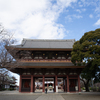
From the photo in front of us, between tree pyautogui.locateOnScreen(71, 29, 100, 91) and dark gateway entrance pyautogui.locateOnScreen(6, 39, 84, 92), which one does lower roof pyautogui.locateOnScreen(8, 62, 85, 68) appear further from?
tree pyautogui.locateOnScreen(71, 29, 100, 91)

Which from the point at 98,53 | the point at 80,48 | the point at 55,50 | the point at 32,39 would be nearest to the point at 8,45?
the point at 80,48

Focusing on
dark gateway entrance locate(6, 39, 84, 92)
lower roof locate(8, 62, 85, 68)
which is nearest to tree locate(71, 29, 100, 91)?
lower roof locate(8, 62, 85, 68)

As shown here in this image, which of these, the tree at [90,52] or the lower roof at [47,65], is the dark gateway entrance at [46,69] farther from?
the tree at [90,52]

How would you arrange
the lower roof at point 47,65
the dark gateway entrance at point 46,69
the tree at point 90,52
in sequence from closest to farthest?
the tree at point 90,52
the lower roof at point 47,65
the dark gateway entrance at point 46,69

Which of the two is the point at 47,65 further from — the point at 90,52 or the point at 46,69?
the point at 90,52

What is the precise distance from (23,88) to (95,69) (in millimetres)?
14851

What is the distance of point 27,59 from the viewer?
26.4 metres

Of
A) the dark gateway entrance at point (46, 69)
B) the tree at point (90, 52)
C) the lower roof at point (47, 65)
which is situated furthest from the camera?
the dark gateway entrance at point (46, 69)

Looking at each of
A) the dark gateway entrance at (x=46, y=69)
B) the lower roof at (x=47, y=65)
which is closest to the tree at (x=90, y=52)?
the lower roof at (x=47, y=65)

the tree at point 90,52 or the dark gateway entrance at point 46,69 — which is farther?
the dark gateway entrance at point 46,69

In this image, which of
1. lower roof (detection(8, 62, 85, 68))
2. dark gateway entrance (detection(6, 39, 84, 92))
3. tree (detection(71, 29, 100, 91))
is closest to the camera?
tree (detection(71, 29, 100, 91))

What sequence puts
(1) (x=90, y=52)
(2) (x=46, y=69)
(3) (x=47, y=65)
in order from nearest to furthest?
(1) (x=90, y=52) < (3) (x=47, y=65) < (2) (x=46, y=69)

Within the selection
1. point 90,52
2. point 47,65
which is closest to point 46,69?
point 47,65

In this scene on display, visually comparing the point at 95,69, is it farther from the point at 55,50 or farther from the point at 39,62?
the point at 39,62
